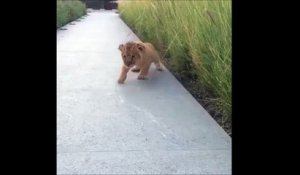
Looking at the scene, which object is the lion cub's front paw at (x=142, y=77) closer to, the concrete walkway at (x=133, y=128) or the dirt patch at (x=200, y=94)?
the concrete walkway at (x=133, y=128)

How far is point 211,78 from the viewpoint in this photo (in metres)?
4.00

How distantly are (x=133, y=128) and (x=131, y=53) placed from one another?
1565 millimetres

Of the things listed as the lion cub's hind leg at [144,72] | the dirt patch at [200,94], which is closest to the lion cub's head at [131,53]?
the lion cub's hind leg at [144,72]

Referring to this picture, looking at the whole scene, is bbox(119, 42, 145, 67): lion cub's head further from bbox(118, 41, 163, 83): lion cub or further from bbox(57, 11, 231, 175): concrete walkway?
bbox(57, 11, 231, 175): concrete walkway

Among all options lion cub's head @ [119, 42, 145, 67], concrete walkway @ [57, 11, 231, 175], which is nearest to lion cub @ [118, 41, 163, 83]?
lion cub's head @ [119, 42, 145, 67]

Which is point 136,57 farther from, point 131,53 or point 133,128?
point 133,128

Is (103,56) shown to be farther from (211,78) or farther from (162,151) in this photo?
(162,151)

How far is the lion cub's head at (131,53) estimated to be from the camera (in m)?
4.77

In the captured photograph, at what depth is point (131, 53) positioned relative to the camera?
478cm

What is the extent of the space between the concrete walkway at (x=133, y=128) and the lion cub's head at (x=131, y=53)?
238 mm

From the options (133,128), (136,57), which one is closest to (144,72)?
(136,57)
